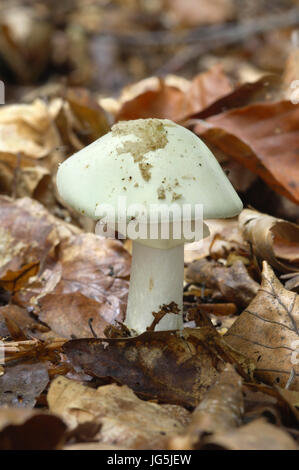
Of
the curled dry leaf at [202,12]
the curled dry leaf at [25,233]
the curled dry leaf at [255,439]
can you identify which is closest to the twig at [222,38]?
the curled dry leaf at [202,12]

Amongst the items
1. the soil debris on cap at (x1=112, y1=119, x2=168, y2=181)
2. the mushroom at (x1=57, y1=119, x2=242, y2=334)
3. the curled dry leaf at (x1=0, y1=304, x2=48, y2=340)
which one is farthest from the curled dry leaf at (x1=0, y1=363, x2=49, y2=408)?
the soil debris on cap at (x1=112, y1=119, x2=168, y2=181)

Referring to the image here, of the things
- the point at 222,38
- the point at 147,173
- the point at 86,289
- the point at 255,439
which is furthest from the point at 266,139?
the point at 222,38

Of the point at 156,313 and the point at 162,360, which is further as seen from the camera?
the point at 156,313

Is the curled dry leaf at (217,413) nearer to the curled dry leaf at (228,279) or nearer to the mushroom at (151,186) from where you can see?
the mushroom at (151,186)

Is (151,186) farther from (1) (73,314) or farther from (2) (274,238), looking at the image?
(2) (274,238)

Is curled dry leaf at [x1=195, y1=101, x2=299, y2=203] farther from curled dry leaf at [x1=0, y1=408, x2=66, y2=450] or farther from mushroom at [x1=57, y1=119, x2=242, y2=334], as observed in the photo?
curled dry leaf at [x1=0, y1=408, x2=66, y2=450]

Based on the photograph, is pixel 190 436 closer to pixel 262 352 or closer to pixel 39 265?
pixel 262 352

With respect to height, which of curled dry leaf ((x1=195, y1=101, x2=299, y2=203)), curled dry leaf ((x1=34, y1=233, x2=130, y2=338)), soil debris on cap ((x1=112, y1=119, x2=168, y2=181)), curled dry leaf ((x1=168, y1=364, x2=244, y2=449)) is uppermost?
soil debris on cap ((x1=112, y1=119, x2=168, y2=181))
